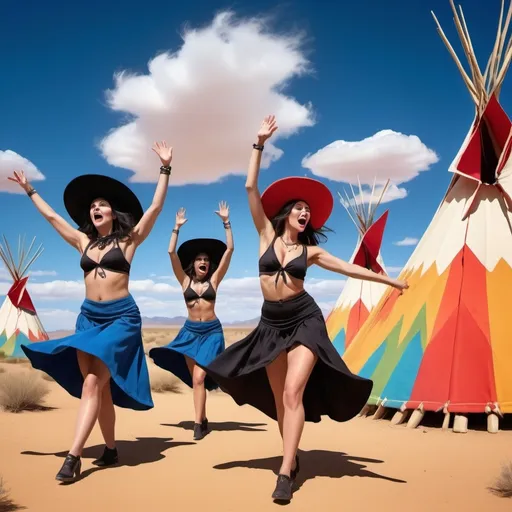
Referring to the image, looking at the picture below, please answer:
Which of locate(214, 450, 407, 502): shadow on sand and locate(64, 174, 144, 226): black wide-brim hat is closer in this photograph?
locate(214, 450, 407, 502): shadow on sand

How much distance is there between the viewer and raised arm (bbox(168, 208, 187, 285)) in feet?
22.2

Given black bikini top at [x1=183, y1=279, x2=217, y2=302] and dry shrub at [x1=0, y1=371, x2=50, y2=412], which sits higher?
black bikini top at [x1=183, y1=279, x2=217, y2=302]

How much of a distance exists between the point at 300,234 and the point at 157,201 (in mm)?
1223

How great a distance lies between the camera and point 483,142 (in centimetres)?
750

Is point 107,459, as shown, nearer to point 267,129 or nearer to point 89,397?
point 89,397

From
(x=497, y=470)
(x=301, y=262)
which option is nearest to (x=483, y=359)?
(x=497, y=470)

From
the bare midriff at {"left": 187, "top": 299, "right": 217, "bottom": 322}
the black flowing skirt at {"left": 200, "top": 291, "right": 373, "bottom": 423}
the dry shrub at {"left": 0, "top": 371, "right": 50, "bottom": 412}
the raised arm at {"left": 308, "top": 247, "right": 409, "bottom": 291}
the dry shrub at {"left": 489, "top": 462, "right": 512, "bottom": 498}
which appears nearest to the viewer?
the dry shrub at {"left": 489, "top": 462, "right": 512, "bottom": 498}

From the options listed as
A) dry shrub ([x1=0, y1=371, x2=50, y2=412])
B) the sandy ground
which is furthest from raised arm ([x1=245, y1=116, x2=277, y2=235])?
dry shrub ([x1=0, y1=371, x2=50, y2=412])

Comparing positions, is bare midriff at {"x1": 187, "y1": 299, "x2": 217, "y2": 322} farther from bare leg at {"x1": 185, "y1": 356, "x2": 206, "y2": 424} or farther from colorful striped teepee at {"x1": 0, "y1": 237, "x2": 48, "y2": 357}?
colorful striped teepee at {"x1": 0, "y1": 237, "x2": 48, "y2": 357}

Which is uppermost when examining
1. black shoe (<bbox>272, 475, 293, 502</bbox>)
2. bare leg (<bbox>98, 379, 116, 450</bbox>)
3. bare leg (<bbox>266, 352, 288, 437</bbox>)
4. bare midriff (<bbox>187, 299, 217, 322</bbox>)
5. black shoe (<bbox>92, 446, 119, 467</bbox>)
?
bare midriff (<bbox>187, 299, 217, 322</bbox>)

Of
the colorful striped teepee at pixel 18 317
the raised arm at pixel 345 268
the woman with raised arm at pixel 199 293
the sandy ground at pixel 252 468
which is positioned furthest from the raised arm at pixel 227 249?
the colorful striped teepee at pixel 18 317

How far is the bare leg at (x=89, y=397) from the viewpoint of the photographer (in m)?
3.97

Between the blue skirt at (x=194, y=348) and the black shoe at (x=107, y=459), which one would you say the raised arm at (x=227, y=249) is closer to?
the blue skirt at (x=194, y=348)

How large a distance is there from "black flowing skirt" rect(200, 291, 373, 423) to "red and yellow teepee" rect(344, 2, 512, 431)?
217 centimetres
